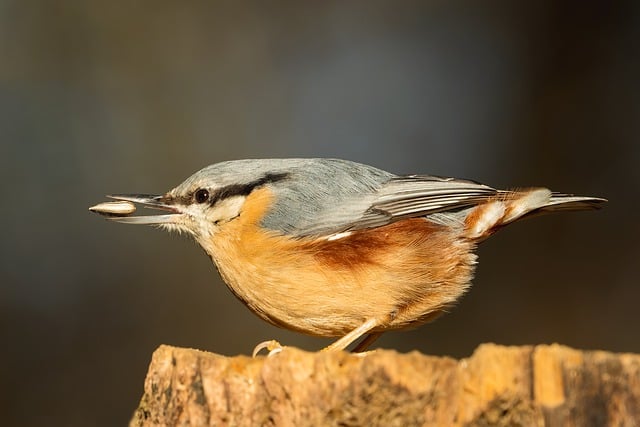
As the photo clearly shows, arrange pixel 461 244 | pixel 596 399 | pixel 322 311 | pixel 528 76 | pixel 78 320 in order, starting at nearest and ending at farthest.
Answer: pixel 596 399 < pixel 322 311 < pixel 461 244 < pixel 78 320 < pixel 528 76

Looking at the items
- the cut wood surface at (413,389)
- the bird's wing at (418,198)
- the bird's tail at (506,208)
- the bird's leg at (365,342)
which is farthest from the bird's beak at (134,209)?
the cut wood surface at (413,389)

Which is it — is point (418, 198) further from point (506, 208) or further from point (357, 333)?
point (357, 333)

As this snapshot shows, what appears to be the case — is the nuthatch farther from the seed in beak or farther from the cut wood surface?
the cut wood surface

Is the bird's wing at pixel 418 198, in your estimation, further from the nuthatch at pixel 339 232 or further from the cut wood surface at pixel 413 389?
the cut wood surface at pixel 413 389

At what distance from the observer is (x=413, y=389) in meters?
1.96

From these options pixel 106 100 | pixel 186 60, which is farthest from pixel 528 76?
pixel 106 100

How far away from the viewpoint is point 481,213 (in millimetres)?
3432

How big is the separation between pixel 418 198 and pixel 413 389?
4.82ft

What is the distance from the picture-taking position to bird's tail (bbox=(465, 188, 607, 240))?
3.42 m

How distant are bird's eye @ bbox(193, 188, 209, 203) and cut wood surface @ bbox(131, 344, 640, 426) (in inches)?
52.4

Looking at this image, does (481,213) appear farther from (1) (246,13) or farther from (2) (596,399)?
(1) (246,13)

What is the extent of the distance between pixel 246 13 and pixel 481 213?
417 cm

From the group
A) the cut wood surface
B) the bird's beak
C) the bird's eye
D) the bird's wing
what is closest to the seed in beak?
the bird's beak

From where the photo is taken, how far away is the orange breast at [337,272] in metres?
3.07
